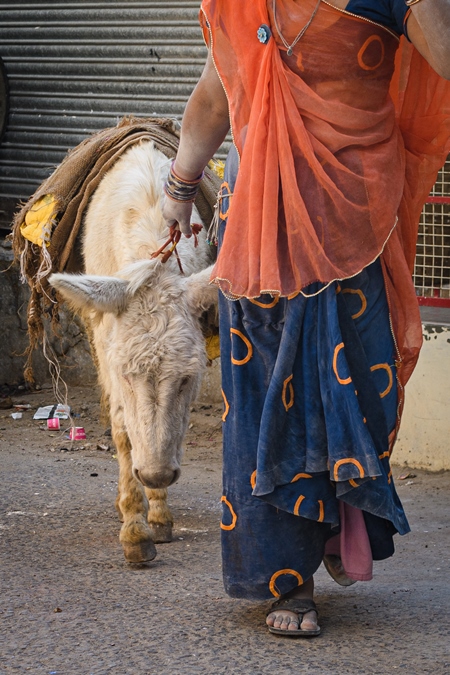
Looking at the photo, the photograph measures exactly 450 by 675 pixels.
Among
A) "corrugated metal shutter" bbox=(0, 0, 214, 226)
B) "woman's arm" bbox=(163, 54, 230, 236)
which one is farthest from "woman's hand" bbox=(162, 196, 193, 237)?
"corrugated metal shutter" bbox=(0, 0, 214, 226)

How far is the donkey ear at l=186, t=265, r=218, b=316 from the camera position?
3.94 meters

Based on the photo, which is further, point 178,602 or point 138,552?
point 138,552

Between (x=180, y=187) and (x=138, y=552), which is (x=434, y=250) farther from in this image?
(x=180, y=187)

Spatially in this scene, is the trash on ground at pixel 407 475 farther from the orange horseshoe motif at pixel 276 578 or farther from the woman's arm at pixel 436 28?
the woman's arm at pixel 436 28

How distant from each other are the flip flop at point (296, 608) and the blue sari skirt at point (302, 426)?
0.07 m

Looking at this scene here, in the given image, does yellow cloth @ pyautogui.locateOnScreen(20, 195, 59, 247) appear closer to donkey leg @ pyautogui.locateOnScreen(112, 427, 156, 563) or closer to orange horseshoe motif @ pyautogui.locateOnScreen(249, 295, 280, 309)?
donkey leg @ pyautogui.locateOnScreen(112, 427, 156, 563)

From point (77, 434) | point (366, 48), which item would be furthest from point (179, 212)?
point (77, 434)

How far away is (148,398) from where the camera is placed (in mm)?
3801

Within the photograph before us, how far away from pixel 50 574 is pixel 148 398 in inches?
32.3

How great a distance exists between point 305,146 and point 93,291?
125cm

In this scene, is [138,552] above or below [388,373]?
below

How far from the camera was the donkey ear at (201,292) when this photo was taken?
3.94 m

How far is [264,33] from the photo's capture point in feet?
9.53

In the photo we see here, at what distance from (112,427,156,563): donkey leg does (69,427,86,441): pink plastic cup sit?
1.99m
